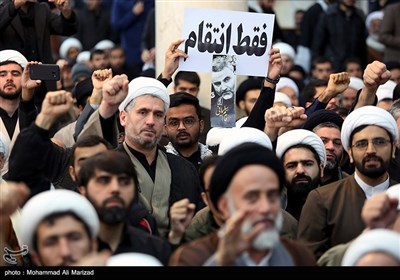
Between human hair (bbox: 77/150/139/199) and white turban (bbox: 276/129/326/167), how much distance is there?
7.43 feet

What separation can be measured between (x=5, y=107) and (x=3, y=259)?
292cm

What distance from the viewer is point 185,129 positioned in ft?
35.4

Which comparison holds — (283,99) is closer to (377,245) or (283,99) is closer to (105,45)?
(105,45)

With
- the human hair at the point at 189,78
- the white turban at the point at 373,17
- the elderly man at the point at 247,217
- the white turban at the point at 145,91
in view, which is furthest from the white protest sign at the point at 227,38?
the white turban at the point at 373,17

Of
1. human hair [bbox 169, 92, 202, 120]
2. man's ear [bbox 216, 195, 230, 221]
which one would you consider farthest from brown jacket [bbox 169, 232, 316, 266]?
human hair [bbox 169, 92, 202, 120]

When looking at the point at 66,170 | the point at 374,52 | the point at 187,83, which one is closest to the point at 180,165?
the point at 66,170

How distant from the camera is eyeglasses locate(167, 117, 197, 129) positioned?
10844 mm

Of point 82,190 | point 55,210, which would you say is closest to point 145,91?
point 82,190

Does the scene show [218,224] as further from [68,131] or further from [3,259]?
[68,131]

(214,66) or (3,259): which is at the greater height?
(214,66)

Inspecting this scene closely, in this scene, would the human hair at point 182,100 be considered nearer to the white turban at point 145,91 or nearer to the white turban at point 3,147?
the white turban at point 145,91

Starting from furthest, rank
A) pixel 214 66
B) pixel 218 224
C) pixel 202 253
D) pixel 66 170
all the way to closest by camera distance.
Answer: pixel 214 66, pixel 66 170, pixel 218 224, pixel 202 253

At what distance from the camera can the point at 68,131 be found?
11.3 meters

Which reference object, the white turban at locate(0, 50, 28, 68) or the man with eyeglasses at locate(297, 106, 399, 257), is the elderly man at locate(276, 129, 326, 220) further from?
the white turban at locate(0, 50, 28, 68)
